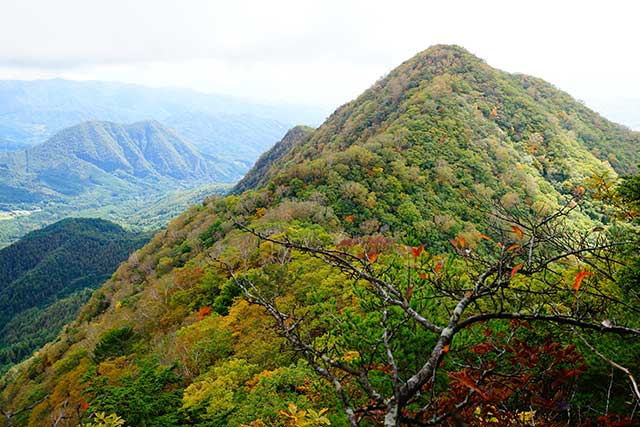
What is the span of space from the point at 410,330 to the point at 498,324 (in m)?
2.09

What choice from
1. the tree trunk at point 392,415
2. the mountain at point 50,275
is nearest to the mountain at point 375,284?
the tree trunk at point 392,415

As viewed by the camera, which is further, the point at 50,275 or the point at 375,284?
the point at 50,275

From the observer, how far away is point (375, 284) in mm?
3639

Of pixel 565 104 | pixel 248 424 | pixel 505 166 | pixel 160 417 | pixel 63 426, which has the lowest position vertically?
pixel 63 426

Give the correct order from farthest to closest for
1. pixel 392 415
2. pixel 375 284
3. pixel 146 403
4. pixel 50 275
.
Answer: pixel 50 275 < pixel 146 403 < pixel 375 284 < pixel 392 415

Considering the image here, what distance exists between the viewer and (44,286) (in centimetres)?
14775

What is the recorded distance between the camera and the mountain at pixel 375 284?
393 cm

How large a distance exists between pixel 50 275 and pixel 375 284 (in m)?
185

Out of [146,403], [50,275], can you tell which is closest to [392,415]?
[146,403]

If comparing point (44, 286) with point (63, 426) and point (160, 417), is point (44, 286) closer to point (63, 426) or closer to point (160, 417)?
point (63, 426)

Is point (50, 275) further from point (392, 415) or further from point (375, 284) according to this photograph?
point (392, 415)

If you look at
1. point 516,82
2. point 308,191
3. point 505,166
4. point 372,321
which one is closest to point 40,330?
point 308,191

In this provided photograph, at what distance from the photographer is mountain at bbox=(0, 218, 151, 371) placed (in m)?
112

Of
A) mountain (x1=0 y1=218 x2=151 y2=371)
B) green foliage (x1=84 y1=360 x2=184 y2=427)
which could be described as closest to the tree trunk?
green foliage (x1=84 y1=360 x2=184 y2=427)
